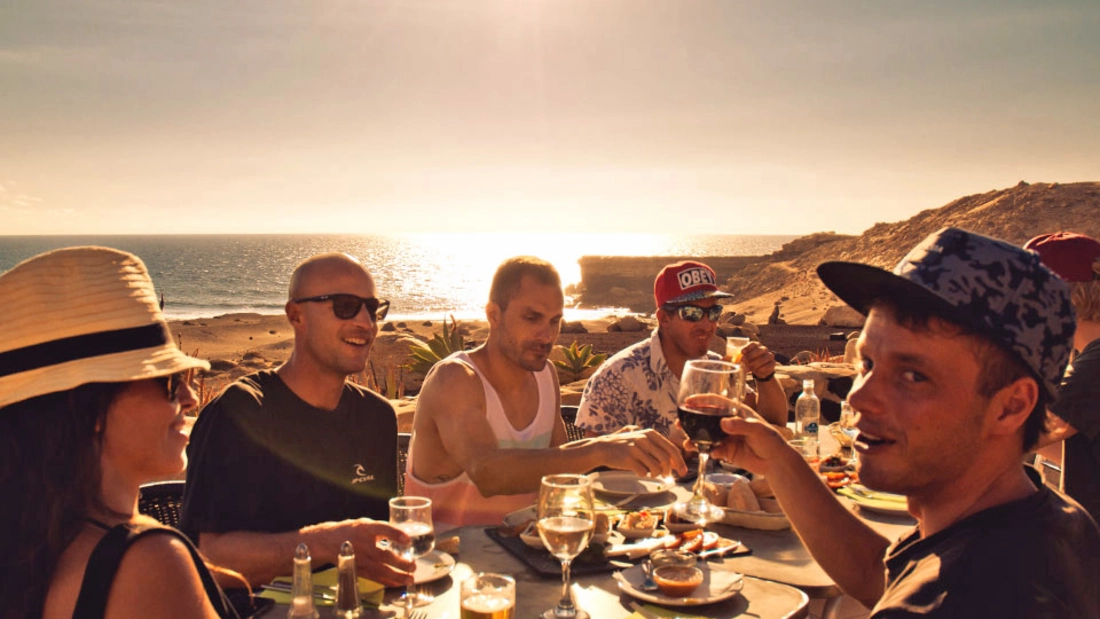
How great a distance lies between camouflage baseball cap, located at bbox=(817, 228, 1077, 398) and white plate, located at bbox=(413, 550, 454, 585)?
1587mm

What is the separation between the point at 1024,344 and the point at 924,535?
0.53m

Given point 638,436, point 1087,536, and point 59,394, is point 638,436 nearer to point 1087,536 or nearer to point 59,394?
point 1087,536

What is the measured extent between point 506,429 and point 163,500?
1.59 m

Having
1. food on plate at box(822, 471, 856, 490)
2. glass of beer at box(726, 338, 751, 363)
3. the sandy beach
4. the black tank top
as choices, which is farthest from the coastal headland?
the black tank top

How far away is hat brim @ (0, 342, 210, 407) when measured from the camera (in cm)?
156

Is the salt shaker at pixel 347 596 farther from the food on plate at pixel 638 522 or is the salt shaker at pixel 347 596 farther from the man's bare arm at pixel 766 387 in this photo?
the man's bare arm at pixel 766 387

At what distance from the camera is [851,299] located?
2.10 m

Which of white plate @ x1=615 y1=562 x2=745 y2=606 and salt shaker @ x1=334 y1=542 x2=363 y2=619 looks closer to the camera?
salt shaker @ x1=334 y1=542 x2=363 y2=619

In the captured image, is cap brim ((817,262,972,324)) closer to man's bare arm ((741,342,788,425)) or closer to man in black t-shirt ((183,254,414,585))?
man in black t-shirt ((183,254,414,585))

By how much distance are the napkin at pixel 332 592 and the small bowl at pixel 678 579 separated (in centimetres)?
82

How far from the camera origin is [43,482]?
1.55 meters

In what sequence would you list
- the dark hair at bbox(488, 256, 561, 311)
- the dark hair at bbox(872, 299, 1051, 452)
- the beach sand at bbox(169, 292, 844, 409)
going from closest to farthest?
the dark hair at bbox(872, 299, 1051, 452), the dark hair at bbox(488, 256, 561, 311), the beach sand at bbox(169, 292, 844, 409)

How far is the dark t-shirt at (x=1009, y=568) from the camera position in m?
1.46

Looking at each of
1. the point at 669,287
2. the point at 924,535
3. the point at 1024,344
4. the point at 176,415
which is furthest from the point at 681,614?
the point at 669,287
